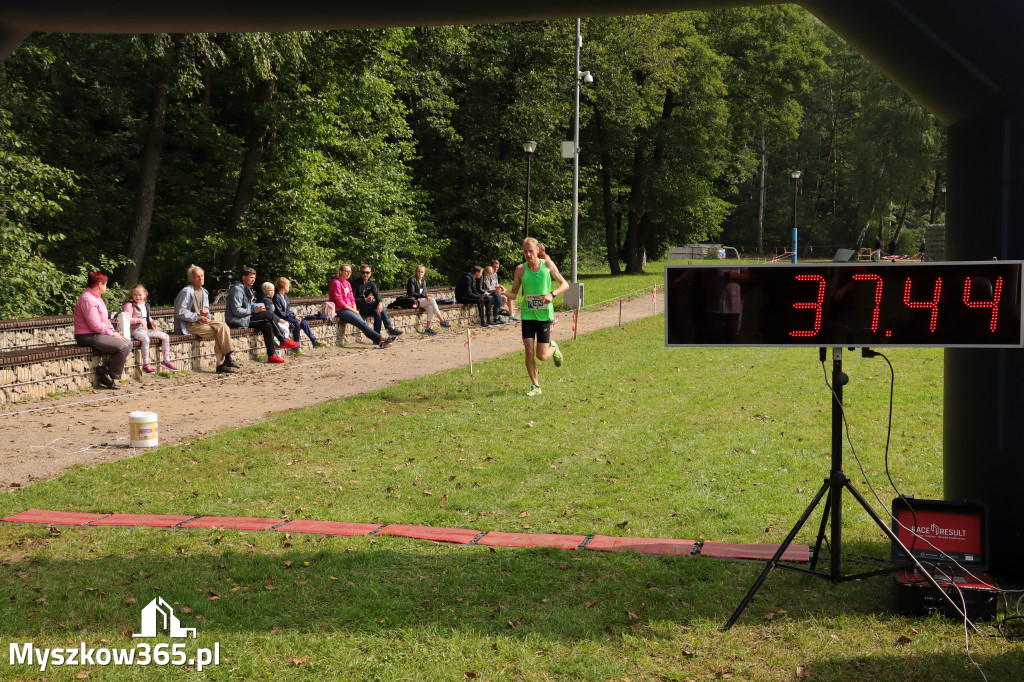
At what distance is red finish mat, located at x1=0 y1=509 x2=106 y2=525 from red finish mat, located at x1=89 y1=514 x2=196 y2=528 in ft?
0.41

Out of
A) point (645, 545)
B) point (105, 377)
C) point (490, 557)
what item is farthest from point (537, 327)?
point (490, 557)

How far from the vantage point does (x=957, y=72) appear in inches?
215

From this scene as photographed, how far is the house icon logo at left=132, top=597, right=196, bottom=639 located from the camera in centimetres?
509

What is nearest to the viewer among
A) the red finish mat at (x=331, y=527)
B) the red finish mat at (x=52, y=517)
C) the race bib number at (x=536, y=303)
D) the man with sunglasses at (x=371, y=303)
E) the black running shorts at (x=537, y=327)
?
the red finish mat at (x=331, y=527)

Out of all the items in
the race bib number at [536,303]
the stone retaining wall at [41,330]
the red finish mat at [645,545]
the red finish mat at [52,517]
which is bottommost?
the red finish mat at [645,545]

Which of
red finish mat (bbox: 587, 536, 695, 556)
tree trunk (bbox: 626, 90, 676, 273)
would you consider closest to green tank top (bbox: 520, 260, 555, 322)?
red finish mat (bbox: 587, 536, 695, 556)

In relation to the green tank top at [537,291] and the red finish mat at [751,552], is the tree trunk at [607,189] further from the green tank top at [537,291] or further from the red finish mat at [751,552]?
the red finish mat at [751,552]

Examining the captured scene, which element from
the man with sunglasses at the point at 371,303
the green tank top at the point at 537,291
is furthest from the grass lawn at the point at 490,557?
the man with sunglasses at the point at 371,303

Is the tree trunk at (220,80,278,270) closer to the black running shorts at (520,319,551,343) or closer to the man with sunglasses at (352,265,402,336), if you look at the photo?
the man with sunglasses at (352,265,402,336)

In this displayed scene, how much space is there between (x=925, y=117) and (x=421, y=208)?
35767 millimetres

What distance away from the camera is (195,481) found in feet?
27.7

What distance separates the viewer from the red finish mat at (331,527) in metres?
6.86

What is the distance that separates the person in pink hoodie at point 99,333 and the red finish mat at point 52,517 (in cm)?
663

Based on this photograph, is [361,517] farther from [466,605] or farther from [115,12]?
[115,12]
